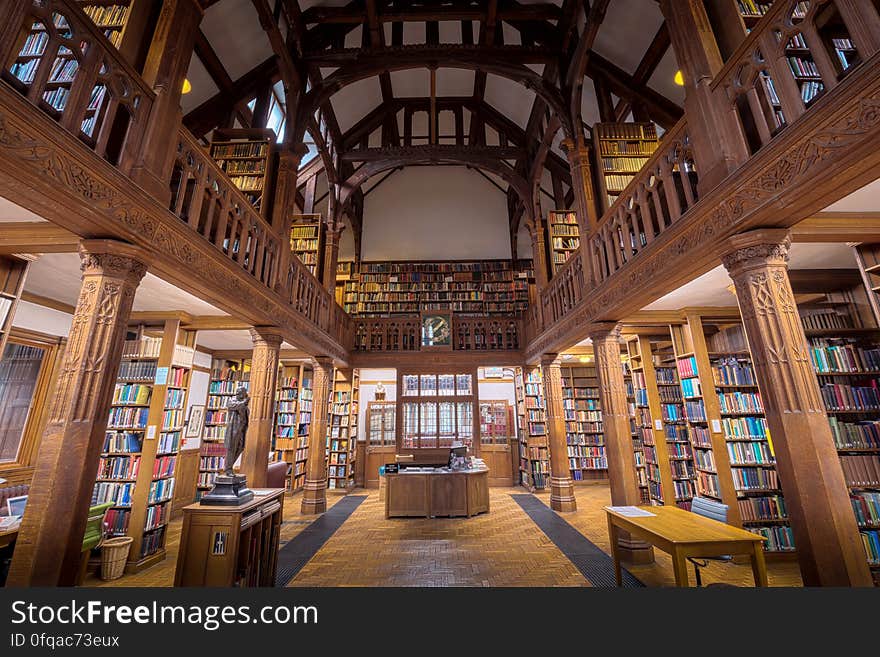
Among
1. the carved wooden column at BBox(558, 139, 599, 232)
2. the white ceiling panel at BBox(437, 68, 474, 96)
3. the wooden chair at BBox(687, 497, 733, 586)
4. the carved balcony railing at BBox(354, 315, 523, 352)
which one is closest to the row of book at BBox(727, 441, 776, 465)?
the wooden chair at BBox(687, 497, 733, 586)

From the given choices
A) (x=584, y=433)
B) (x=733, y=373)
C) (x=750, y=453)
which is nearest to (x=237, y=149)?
(x=733, y=373)

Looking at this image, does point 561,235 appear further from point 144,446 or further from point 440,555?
point 144,446

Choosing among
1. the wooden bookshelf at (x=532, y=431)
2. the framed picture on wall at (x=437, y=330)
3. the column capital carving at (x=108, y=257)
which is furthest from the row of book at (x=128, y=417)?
the wooden bookshelf at (x=532, y=431)

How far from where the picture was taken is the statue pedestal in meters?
2.73

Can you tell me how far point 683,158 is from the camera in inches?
120

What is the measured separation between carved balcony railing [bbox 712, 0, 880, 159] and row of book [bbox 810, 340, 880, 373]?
2547 millimetres

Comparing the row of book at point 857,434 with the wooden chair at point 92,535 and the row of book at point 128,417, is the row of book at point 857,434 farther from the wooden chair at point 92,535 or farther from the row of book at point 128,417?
the row of book at point 128,417

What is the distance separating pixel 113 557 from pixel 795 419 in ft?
19.4

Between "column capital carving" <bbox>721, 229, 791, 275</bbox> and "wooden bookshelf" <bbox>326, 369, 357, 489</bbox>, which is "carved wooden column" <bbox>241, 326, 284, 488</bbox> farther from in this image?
"column capital carving" <bbox>721, 229, 791, 275</bbox>

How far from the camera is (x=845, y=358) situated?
12.2ft

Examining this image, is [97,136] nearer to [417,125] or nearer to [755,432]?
[755,432]

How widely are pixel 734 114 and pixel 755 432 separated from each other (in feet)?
11.5

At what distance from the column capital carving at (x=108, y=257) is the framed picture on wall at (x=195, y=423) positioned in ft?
Answer: 17.1

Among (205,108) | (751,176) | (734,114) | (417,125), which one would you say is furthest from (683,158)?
(417,125)
